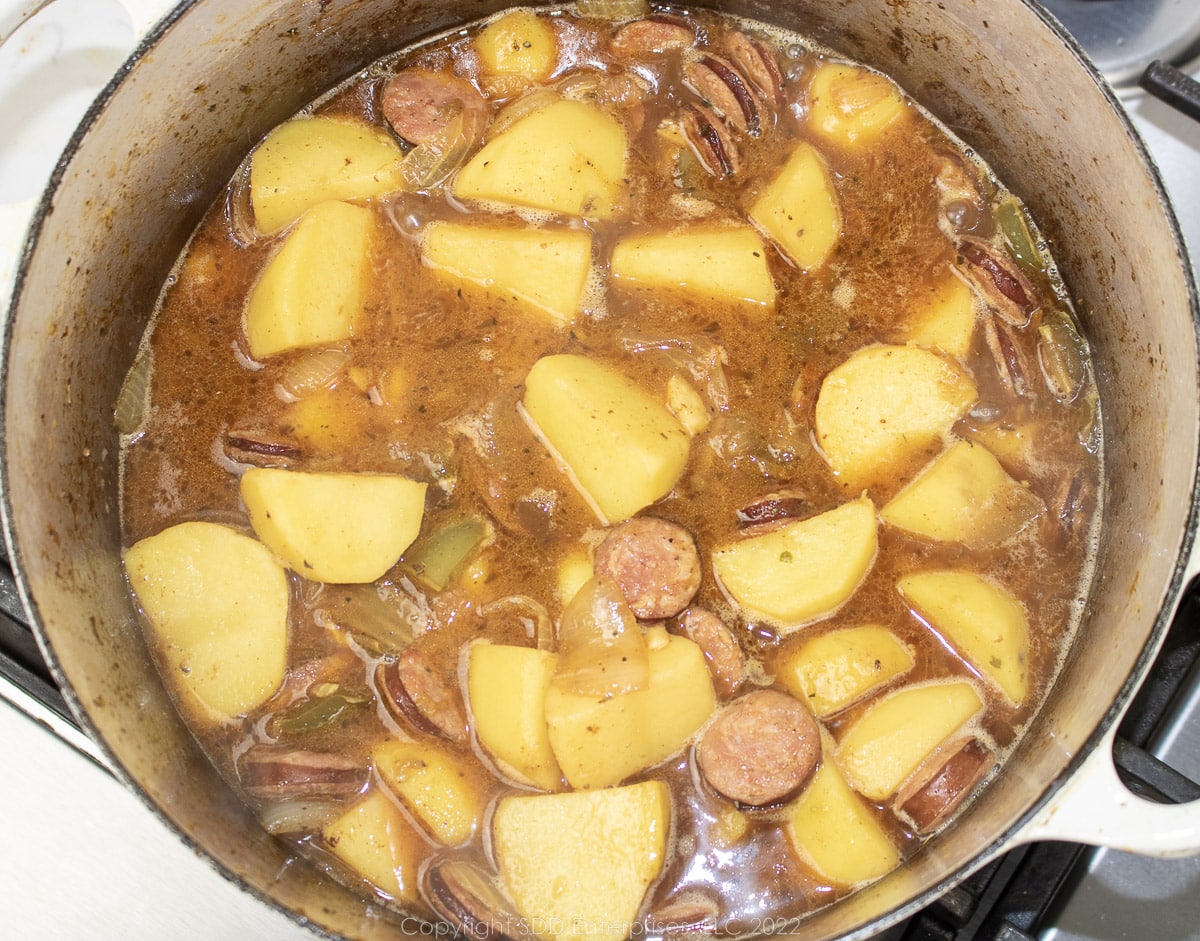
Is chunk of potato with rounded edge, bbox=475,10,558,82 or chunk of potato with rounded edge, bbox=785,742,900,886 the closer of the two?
chunk of potato with rounded edge, bbox=785,742,900,886

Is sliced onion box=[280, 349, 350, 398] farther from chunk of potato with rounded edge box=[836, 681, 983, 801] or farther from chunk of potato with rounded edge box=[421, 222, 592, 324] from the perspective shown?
chunk of potato with rounded edge box=[836, 681, 983, 801]

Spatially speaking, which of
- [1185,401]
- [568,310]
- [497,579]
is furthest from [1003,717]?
[568,310]

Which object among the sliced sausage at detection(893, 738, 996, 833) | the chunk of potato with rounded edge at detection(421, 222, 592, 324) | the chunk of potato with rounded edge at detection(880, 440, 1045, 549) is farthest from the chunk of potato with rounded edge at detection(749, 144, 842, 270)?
the sliced sausage at detection(893, 738, 996, 833)

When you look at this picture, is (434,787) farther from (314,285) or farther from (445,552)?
(314,285)

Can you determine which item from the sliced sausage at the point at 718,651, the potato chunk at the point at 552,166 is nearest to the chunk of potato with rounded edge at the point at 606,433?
the sliced sausage at the point at 718,651

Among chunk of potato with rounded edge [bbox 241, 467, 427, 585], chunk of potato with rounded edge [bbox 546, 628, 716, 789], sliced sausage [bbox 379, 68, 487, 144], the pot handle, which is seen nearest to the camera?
the pot handle

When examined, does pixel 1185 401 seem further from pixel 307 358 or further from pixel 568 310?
pixel 307 358

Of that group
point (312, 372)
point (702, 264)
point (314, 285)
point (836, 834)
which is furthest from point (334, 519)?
point (836, 834)
